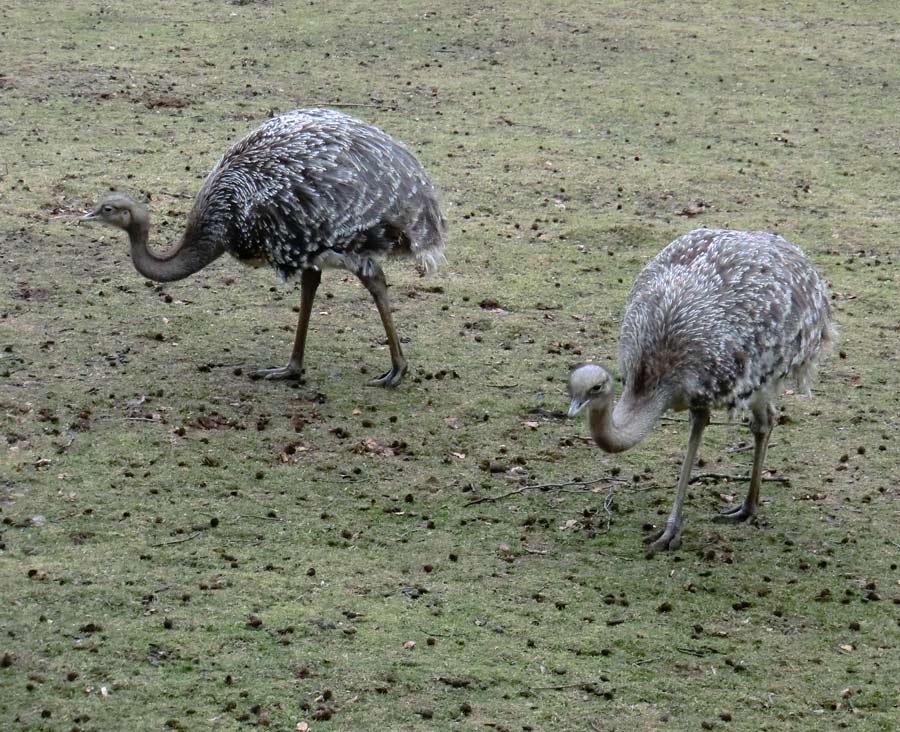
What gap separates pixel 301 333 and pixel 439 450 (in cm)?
133

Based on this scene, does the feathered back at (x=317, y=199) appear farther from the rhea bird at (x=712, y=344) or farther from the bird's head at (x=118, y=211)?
the rhea bird at (x=712, y=344)

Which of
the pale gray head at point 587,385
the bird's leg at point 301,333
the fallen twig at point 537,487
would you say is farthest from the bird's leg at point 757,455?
the bird's leg at point 301,333

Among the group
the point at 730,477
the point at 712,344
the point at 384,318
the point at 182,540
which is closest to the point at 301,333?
the point at 384,318

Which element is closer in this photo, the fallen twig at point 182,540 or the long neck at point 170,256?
the fallen twig at point 182,540

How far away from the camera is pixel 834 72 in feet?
A: 54.5

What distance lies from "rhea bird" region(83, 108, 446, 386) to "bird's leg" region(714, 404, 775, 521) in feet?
8.34

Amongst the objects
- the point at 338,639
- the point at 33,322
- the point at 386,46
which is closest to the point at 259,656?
the point at 338,639

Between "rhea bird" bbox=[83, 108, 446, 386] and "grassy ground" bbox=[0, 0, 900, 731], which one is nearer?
"grassy ground" bbox=[0, 0, 900, 731]

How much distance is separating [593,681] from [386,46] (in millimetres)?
12222

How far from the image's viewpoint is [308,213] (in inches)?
339

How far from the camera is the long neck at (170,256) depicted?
901 centimetres

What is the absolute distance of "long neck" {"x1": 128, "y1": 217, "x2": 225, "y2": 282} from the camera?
29.6 feet

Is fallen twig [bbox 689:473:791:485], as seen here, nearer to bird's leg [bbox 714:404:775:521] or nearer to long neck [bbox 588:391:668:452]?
bird's leg [bbox 714:404:775:521]

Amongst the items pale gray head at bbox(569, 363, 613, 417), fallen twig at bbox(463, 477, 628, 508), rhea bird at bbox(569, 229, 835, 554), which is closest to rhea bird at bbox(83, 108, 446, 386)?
fallen twig at bbox(463, 477, 628, 508)
